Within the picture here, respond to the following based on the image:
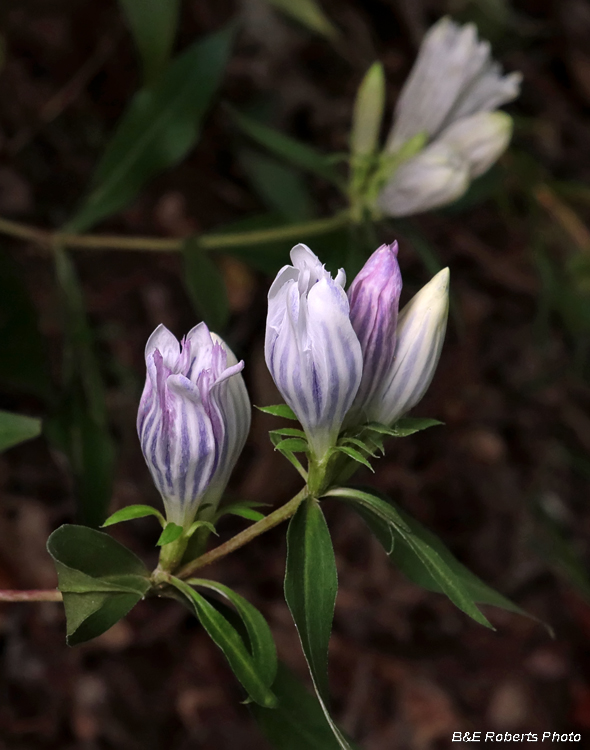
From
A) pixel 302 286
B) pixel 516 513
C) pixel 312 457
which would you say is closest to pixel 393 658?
pixel 516 513

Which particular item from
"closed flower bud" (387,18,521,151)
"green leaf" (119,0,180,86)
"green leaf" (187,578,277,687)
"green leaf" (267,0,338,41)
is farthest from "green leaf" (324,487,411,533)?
"green leaf" (267,0,338,41)

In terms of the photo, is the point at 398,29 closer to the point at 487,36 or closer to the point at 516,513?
the point at 487,36

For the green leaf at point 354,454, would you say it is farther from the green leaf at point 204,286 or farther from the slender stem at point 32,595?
the green leaf at point 204,286

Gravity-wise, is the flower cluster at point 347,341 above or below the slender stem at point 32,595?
above

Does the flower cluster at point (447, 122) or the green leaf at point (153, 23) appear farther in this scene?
the green leaf at point (153, 23)

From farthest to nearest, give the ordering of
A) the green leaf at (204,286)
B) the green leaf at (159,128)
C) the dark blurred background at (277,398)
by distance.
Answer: the dark blurred background at (277,398), the green leaf at (159,128), the green leaf at (204,286)

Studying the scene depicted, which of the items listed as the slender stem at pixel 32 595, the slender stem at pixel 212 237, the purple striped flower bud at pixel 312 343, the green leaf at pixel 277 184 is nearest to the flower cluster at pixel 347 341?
the purple striped flower bud at pixel 312 343
